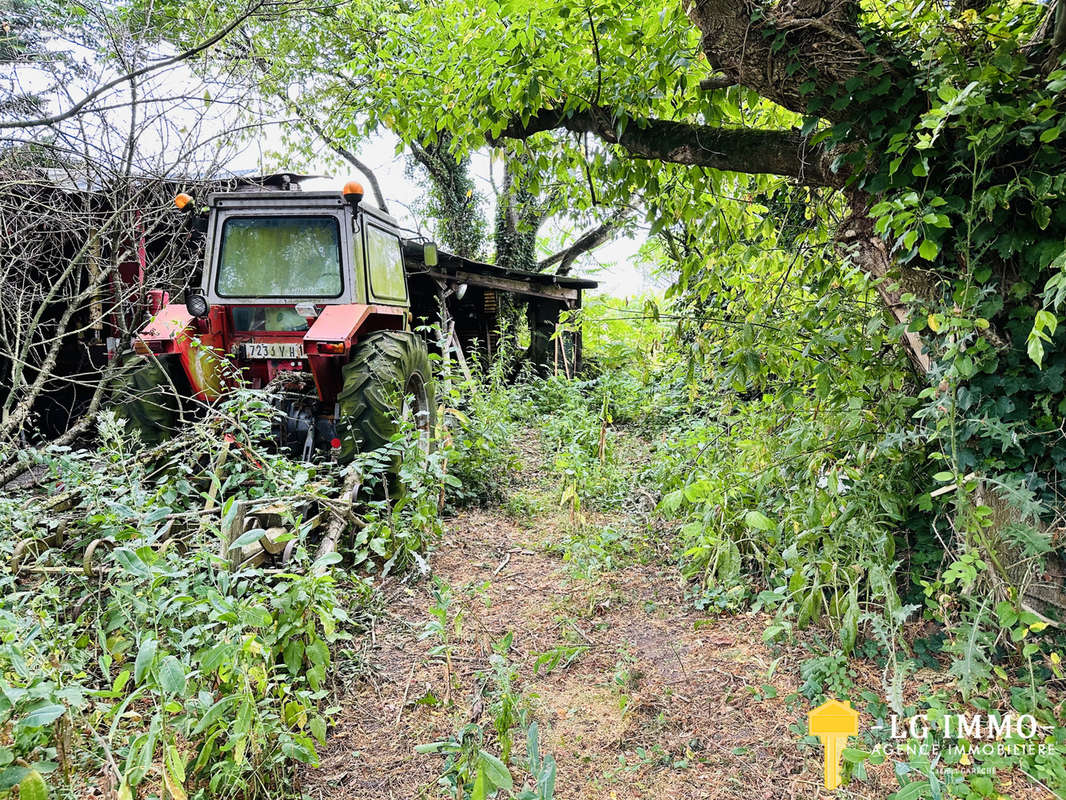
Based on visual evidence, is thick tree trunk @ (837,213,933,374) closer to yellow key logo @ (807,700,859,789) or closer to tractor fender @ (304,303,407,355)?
yellow key logo @ (807,700,859,789)

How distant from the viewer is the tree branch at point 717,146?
2.63m

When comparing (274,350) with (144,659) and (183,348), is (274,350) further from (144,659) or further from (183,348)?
(144,659)

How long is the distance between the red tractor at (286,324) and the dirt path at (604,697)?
138 centimetres

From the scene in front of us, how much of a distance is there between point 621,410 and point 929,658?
5.06 metres

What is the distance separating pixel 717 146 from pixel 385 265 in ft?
9.64

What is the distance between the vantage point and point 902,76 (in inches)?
85.0

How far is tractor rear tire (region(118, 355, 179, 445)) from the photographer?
3537 mm

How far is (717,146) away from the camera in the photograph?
111 inches

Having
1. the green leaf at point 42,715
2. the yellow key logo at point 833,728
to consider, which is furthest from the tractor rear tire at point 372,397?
the yellow key logo at point 833,728

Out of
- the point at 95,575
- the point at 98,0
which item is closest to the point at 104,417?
the point at 95,575

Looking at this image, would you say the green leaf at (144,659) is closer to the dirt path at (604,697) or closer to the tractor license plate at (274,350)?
the dirt path at (604,697)

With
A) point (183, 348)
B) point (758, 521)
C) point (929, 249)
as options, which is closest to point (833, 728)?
point (758, 521)

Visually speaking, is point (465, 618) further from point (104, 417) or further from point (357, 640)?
point (104, 417)

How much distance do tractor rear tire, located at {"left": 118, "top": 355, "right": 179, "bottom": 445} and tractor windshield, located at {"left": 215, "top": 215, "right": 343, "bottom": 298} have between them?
74 centimetres
